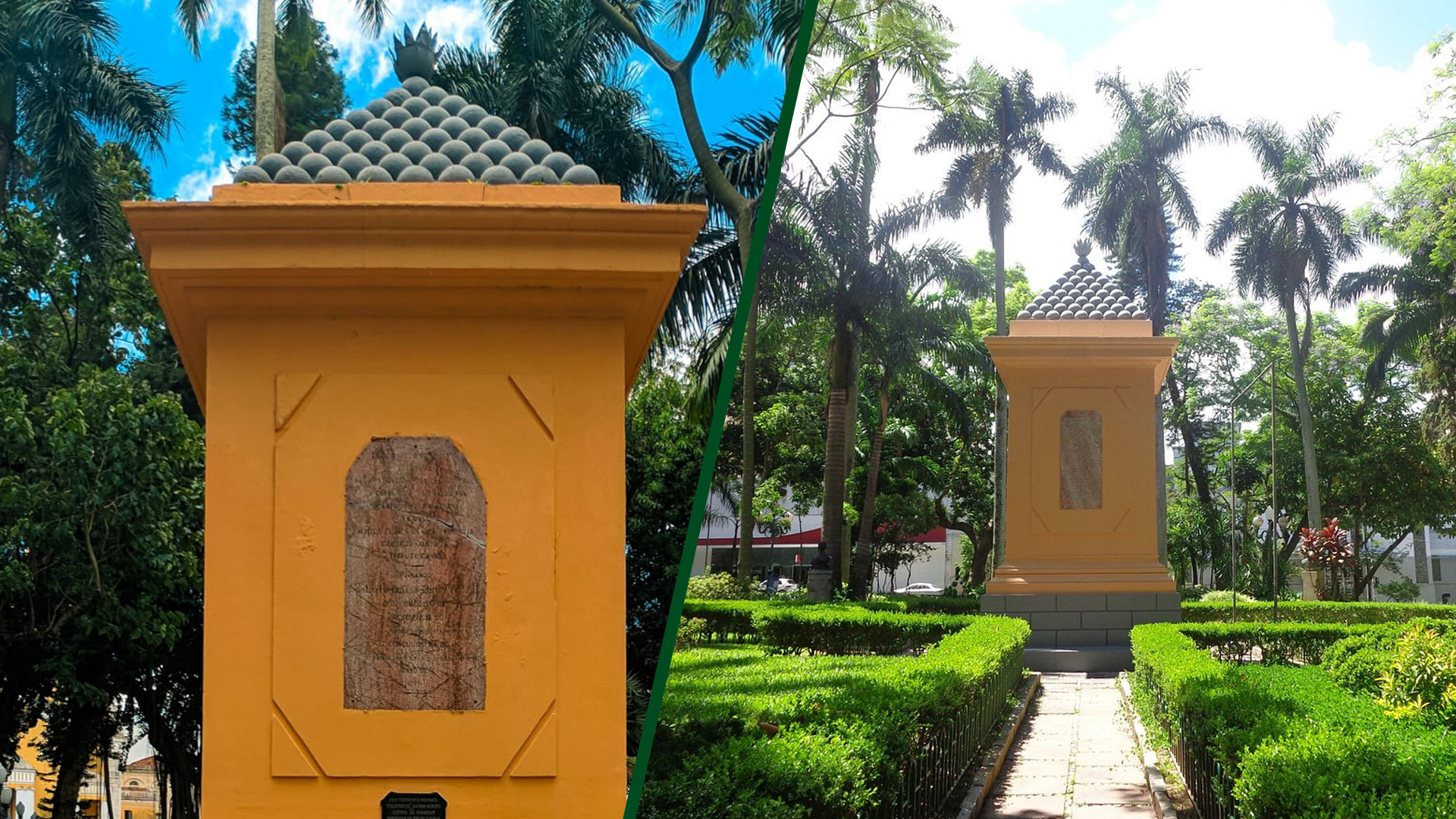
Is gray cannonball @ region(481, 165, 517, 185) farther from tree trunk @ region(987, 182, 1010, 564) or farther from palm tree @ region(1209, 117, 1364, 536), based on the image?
A: palm tree @ region(1209, 117, 1364, 536)

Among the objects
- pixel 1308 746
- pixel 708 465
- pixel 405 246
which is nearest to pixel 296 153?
pixel 405 246

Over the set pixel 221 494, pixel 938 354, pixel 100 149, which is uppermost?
pixel 100 149

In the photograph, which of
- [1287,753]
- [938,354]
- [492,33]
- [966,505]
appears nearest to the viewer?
[1287,753]

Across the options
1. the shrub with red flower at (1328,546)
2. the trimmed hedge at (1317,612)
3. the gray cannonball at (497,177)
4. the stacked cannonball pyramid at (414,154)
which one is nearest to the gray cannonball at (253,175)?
the stacked cannonball pyramid at (414,154)

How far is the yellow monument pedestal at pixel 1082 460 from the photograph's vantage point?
46.2 feet

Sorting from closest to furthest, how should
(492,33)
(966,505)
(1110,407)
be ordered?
(1110,407) → (492,33) → (966,505)

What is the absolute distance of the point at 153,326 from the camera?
18531 mm

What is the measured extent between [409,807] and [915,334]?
1411cm

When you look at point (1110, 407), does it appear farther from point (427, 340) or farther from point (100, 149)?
point (100, 149)

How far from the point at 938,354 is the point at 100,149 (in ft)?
45.4

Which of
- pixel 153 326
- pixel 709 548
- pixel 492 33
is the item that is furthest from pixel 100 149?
pixel 709 548

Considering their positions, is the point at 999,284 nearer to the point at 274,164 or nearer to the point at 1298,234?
the point at 1298,234

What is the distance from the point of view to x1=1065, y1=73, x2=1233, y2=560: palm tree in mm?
22406

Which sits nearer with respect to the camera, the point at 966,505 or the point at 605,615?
the point at 605,615
